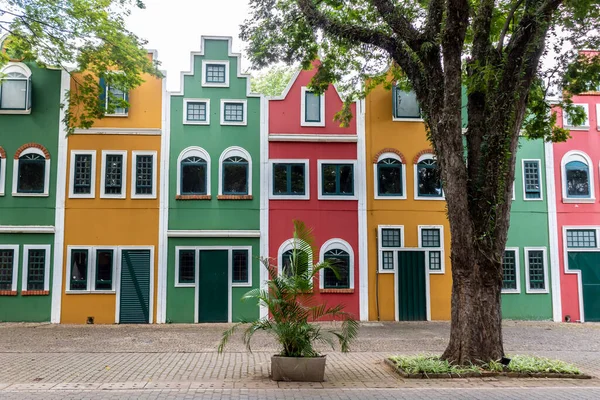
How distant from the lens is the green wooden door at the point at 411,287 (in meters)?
19.9

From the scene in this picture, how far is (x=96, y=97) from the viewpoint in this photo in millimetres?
18516

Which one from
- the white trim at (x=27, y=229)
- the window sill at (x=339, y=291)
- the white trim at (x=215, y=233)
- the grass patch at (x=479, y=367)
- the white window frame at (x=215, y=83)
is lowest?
the grass patch at (x=479, y=367)

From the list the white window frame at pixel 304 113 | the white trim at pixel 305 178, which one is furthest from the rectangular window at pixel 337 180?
the white window frame at pixel 304 113

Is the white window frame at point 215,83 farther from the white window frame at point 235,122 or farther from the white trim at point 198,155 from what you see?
the white trim at point 198,155

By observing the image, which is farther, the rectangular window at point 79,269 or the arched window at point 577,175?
the arched window at point 577,175

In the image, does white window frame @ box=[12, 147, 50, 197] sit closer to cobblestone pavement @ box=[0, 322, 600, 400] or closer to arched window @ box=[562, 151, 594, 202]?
cobblestone pavement @ box=[0, 322, 600, 400]

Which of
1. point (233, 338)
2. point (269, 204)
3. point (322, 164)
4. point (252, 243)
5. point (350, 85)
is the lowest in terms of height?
point (233, 338)

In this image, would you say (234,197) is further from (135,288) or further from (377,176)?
(377,176)

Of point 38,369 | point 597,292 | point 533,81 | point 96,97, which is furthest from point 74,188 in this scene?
point 597,292

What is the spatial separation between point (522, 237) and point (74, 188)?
53.9 ft

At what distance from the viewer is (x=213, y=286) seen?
19.5 metres

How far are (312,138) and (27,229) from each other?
10376 mm

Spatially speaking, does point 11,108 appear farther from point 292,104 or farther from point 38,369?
point 38,369

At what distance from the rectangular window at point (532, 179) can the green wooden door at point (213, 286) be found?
11593mm
